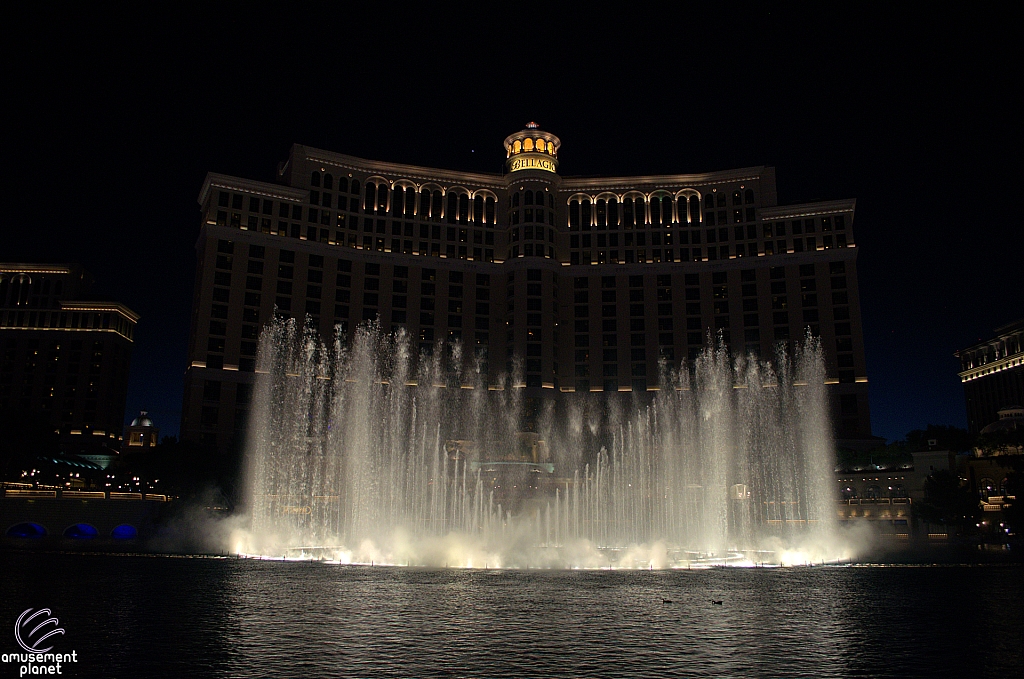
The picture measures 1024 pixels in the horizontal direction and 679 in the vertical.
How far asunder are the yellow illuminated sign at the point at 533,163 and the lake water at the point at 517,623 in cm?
8225

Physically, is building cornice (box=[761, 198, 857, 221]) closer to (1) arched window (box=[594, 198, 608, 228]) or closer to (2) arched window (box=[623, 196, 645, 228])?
(2) arched window (box=[623, 196, 645, 228])

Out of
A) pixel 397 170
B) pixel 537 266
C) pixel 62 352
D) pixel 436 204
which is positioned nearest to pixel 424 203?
pixel 436 204

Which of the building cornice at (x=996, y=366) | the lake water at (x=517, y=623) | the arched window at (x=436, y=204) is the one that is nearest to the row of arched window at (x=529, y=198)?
the arched window at (x=436, y=204)

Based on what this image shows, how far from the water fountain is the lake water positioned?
1034 centimetres

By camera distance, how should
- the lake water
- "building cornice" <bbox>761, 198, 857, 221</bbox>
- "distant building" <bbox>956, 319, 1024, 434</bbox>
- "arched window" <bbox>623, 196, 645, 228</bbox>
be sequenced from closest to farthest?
the lake water, "building cornice" <bbox>761, 198, 857, 221</bbox>, "arched window" <bbox>623, 196, 645, 228</bbox>, "distant building" <bbox>956, 319, 1024, 434</bbox>

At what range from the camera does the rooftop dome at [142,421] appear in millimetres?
103275

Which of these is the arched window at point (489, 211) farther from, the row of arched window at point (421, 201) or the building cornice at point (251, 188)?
the building cornice at point (251, 188)

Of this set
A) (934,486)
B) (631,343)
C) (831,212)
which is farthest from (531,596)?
(831,212)

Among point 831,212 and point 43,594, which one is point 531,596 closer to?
point 43,594

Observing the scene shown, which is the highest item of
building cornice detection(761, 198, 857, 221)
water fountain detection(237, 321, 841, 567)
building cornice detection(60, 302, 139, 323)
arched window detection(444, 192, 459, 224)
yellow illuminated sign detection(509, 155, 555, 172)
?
yellow illuminated sign detection(509, 155, 555, 172)

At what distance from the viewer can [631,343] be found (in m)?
104

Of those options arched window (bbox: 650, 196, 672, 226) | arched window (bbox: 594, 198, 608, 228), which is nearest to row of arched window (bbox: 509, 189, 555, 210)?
arched window (bbox: 594, 198, 608, 228)

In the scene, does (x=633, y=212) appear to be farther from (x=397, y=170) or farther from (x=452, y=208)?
(x=397, y=170)

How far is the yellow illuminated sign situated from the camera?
4232 inches
